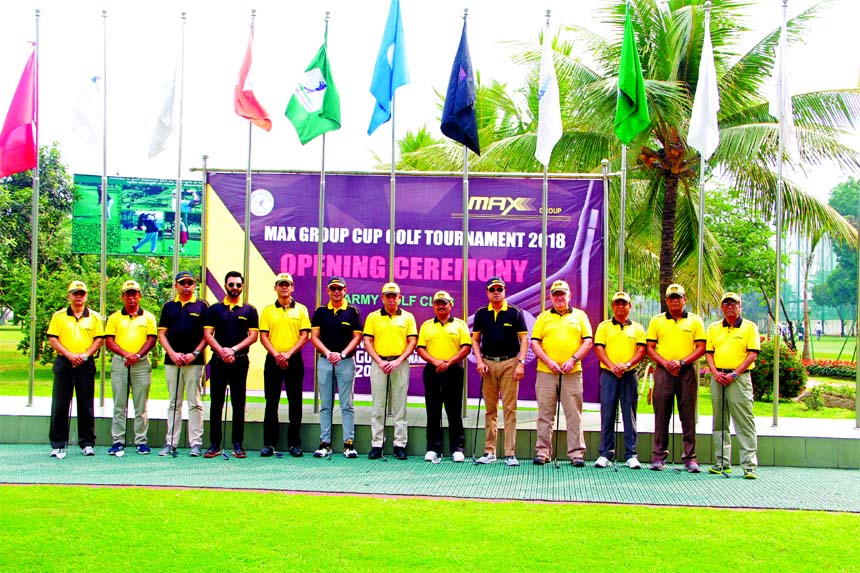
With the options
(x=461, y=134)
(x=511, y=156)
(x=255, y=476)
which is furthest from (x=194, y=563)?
(x=511, y=156)

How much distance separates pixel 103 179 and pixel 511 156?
7637mm

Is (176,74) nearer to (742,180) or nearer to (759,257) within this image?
(742,180)

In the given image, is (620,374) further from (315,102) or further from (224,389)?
(315,102)

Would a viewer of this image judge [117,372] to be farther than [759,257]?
No

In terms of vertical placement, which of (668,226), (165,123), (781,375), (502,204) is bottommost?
(781,375)

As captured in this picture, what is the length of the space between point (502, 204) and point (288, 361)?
3307mm

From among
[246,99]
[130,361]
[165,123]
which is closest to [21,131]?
[165,123]

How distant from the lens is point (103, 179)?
A: 9.83m

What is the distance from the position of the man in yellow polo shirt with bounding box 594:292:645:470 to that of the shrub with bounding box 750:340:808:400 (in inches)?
388

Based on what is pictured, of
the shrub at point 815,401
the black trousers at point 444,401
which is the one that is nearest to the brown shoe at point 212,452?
the black trousers at point 444,401

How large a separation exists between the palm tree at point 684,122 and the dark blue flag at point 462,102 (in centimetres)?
365

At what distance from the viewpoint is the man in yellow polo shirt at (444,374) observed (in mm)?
8344

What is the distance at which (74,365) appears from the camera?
8289mm

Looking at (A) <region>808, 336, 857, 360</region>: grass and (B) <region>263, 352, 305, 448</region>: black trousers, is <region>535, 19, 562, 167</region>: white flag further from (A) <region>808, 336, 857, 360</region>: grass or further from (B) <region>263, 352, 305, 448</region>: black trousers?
(A) <region>808, 336, 857, 360</region>: grass
